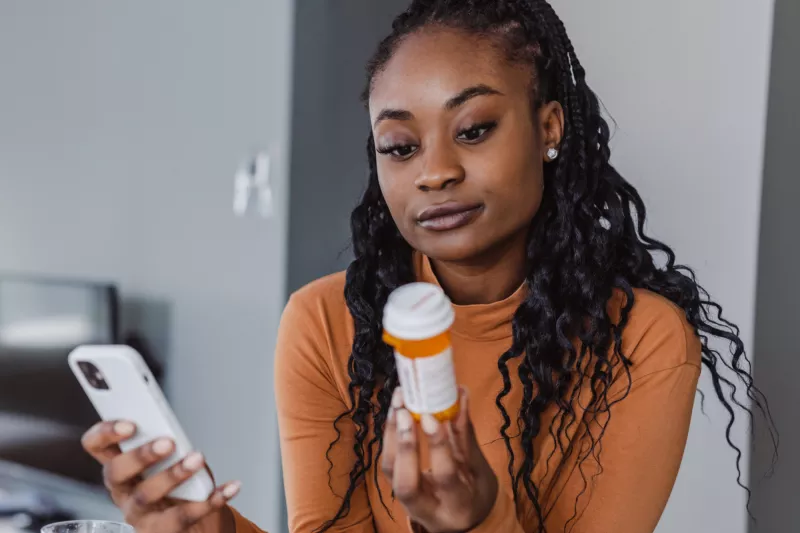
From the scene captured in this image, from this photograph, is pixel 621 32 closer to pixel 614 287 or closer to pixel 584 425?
pixel 614 287

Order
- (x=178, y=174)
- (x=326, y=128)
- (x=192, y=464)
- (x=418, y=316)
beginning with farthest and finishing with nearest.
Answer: (x=178, y=174)
(x=326, y=128)
(x=192, y=464)
(x=418, y=316)

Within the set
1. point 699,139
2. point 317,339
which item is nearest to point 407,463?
point 317,339

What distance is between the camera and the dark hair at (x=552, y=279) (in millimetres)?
964

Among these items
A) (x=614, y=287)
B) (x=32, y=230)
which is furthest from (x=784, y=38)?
(x=32, y=230)

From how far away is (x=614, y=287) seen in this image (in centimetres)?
102

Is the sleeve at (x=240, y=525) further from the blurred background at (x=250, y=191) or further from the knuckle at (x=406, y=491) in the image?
the blurred background at (x=250, y=191)

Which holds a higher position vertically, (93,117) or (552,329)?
(93,117)

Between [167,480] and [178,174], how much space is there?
1070 mm

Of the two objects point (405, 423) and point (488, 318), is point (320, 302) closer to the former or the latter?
point (488, 318)

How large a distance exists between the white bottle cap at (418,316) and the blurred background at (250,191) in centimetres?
89

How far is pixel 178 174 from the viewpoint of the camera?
1692 millimetres

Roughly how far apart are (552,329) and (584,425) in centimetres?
12

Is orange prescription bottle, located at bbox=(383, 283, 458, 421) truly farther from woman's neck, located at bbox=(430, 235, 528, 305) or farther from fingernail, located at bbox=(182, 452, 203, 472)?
woman's neck, located at bbox=(430, 235, 528, 305)

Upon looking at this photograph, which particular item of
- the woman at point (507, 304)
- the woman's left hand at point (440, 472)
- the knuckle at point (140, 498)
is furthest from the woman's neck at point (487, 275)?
the knuckle at point (140, 498)
